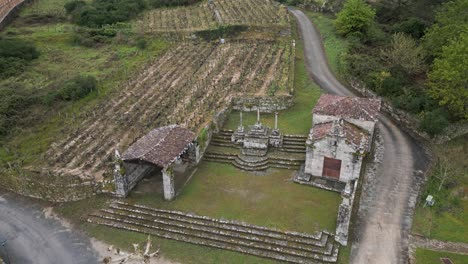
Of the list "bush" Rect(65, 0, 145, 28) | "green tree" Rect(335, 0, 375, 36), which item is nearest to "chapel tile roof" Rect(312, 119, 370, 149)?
"green tree" Rect(335, 0, 375, 36)

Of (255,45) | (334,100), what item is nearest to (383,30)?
→ (255,45)

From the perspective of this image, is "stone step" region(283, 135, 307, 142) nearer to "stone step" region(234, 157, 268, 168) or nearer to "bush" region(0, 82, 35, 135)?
"stone step" region(234, 157, 268, 168)

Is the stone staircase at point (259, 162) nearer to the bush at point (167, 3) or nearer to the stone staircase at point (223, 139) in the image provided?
the stone staircase at point (223, 139)

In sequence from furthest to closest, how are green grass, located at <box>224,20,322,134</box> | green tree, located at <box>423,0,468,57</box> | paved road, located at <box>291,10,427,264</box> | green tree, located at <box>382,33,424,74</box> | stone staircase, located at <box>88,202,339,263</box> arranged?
green tree, located at <box>382,33,424,74</box> < green tree, located at <box>423,0,468,57</box> < green grass, located at <box>224,20,322,134</box> < paved road, located at <box>291,10,427,264</box> < stone staircase, located at <box>88,202,339,263</box>

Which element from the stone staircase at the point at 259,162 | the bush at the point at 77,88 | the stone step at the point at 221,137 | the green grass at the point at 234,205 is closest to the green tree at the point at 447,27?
the stone staircase at the point at 259,162

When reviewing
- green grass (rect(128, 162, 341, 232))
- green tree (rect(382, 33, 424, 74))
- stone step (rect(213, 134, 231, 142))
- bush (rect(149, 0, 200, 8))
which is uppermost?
bush (rect(149, 0, 200, 8))

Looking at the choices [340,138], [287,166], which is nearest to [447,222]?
[340,138]
